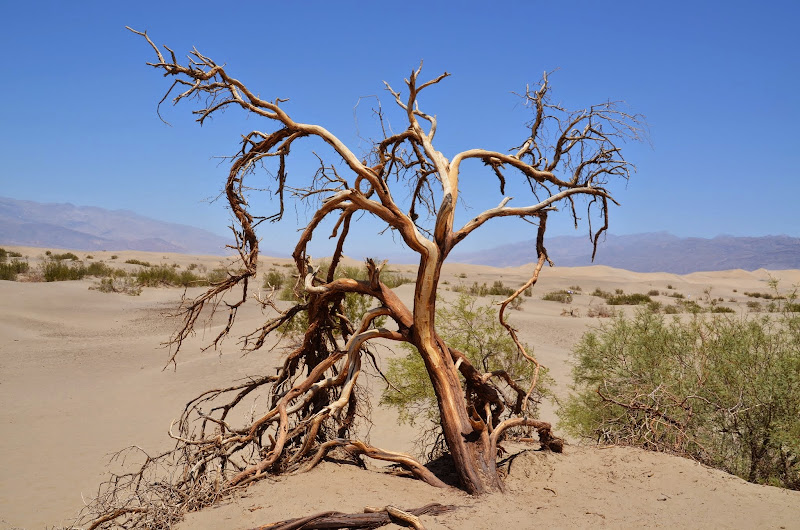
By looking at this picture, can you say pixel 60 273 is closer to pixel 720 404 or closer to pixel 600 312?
pixel 600 312

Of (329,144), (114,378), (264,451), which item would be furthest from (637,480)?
(114,378)

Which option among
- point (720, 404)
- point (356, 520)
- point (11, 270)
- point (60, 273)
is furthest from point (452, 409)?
point (11, 270)

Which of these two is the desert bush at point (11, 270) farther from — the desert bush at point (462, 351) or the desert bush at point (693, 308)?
the desert bush at point (693, 308)

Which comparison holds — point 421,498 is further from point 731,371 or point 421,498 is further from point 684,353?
point 684,353

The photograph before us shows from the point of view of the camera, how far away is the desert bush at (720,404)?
580 cm

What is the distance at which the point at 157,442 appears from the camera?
9.41 metres

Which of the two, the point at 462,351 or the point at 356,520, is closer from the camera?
the point at 356,520

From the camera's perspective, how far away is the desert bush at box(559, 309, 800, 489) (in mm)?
5797

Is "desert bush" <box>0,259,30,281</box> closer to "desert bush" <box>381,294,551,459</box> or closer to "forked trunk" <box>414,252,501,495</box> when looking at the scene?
"desert bush" <box>381,294,551,459</box>

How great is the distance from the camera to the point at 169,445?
30.3 feet

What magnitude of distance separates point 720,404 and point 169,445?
801 centimetres

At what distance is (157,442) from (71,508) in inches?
92.4

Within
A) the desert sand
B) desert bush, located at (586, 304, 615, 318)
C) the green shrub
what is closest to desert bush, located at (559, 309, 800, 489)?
the desert sand

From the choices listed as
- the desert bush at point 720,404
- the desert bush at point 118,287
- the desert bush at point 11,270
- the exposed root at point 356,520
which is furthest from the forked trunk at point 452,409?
the desert bush at point 11,270
